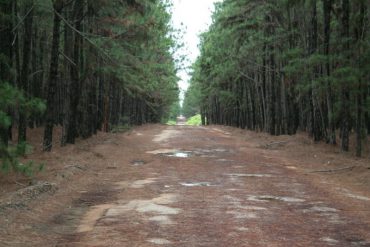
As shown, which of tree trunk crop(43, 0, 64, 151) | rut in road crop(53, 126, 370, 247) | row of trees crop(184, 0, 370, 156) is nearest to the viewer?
rut in road crop(53, 126, 370, 247)

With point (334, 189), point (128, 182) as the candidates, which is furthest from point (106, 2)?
point (334, 189)

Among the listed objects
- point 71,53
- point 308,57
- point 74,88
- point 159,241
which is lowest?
point 159,241

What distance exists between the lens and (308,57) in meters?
21.4

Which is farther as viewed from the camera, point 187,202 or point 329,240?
point 187,202

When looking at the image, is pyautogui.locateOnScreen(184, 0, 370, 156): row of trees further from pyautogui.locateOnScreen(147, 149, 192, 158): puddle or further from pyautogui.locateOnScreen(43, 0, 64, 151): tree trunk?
pyautogui.locateOnScreen(43, 0, 64, 151): tree trunk

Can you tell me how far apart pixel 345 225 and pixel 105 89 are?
28223mm

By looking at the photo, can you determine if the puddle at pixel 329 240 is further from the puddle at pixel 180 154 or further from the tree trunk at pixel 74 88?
the tree trunk at pixel 74 88

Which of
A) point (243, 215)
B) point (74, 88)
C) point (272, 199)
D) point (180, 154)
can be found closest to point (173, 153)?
point (180, 154)

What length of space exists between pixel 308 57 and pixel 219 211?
45.3ft

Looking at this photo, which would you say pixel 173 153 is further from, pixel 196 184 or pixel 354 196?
pixel 354 196

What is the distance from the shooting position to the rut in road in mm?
7312

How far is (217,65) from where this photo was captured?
43188 millimetres

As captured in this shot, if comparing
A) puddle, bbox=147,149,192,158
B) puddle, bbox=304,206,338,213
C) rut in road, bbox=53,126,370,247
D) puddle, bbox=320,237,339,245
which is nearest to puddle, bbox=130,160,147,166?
rut in road, bbox=53,126,370,247

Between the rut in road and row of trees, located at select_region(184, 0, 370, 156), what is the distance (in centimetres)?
451
